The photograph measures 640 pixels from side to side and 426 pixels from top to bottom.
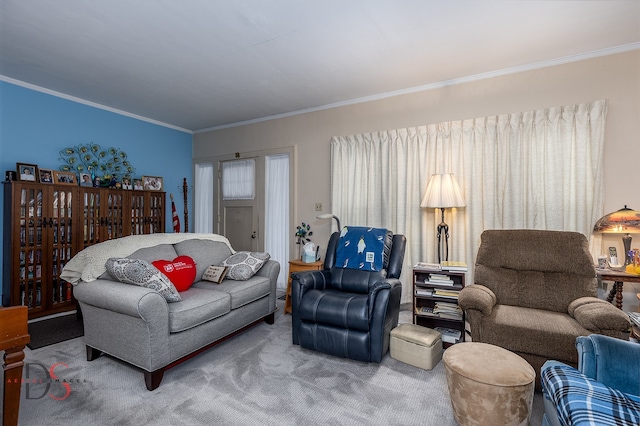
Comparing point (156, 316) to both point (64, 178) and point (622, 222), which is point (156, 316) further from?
point (622, 222)

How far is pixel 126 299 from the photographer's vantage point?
200 cm

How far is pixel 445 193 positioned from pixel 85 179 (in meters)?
4.53

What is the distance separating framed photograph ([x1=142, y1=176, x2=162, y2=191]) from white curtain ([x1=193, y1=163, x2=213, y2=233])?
0.78 m

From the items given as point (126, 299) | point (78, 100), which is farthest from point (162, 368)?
point (78, 100)

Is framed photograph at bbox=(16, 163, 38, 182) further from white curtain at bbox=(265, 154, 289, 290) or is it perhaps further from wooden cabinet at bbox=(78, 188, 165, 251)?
white curtain at bbox=(265, 154, 289, 290)

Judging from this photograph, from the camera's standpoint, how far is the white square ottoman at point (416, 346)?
7.48 ft

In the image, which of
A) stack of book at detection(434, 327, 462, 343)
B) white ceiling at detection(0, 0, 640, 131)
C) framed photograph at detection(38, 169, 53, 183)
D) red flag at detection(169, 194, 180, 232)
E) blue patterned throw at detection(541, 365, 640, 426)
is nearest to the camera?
blue patterned throw at detection(541, 365, 640, 426)

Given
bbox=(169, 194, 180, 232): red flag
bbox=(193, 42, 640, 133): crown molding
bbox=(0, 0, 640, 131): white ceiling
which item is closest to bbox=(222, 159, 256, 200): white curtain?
bbox=(169, 194, 180, 232): red flag

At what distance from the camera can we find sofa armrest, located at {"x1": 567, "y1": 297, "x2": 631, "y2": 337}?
5.68ft

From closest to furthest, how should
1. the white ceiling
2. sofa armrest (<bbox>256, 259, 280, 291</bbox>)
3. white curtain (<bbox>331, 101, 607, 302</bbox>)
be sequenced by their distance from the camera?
the white ceiling, white curtain (<bbox>331, 101, 607, 302</bbox>), sofa armrest (<bbox>256, 259, 280, 291</bbox>)

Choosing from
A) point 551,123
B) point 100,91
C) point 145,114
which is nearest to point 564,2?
point 551,123

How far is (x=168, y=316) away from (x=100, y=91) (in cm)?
326

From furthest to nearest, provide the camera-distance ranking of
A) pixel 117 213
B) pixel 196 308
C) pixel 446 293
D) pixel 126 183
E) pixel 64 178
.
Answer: pixel 126 183 → pixel 117 213 → pixel 64 178 → pixel 446 293 → pixel 196 308

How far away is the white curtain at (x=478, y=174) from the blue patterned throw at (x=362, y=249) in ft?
2.69
